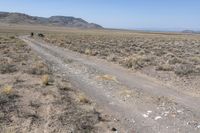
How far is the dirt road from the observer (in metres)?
9.66

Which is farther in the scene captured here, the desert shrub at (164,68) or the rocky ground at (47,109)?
the desert shrub at (164,68)

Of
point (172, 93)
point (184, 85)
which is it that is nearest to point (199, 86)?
point (184, 85)

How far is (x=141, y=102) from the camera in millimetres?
12398

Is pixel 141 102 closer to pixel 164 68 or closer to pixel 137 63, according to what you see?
pixel 164 68

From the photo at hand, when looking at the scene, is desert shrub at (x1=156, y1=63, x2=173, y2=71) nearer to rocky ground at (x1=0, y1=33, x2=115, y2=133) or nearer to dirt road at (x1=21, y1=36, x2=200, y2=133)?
dirt road at (x1=21, y1=36, x2=200, y2=133)

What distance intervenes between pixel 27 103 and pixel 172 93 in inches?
251

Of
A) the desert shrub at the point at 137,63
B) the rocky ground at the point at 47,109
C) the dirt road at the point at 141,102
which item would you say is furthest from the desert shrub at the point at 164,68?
the rocky ground at the point at 47,109

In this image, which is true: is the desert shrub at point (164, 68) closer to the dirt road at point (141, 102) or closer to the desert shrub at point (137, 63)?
the desert shrub at point (137, 63)

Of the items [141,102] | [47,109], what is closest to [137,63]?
[141,102]

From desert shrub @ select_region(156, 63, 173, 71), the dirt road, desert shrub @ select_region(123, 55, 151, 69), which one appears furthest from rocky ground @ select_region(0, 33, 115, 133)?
desert shrub @ select_region(123, 55, 151, 69)

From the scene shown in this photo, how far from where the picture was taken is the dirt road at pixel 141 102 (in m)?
9.66

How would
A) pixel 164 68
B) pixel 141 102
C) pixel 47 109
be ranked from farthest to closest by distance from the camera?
1. pixel 164 68
2. pixel 141 102
3. pixel 47 109

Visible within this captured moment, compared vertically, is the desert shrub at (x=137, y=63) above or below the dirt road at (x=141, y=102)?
below

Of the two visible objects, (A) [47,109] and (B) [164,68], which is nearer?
(A) [47,109]
